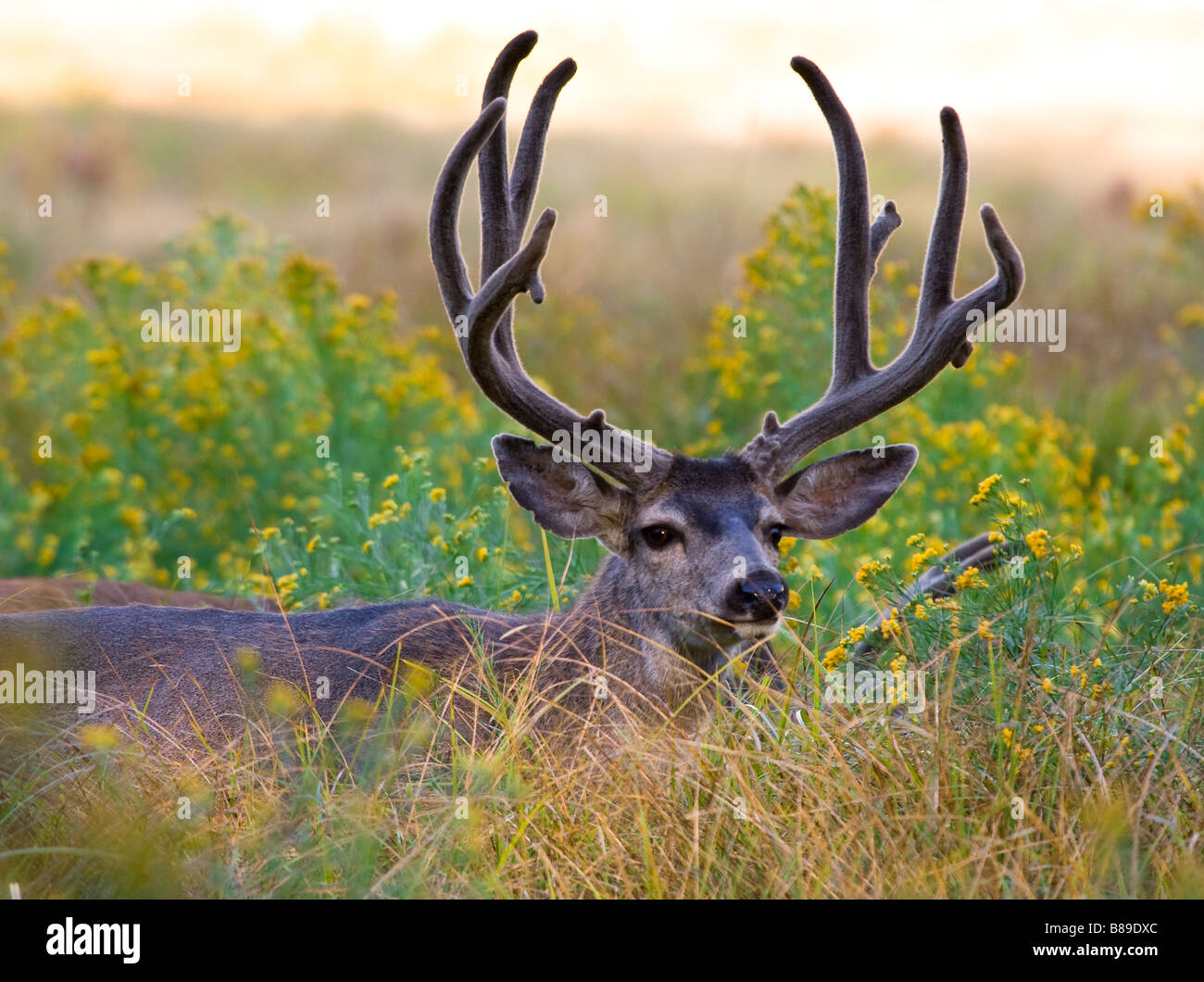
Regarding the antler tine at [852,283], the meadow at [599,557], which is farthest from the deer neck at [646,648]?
the antler tine at [852,283]

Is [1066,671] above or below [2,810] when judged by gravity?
above

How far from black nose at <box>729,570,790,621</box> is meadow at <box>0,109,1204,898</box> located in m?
0.20

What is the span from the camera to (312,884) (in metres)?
4.02

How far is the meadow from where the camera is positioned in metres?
4.07

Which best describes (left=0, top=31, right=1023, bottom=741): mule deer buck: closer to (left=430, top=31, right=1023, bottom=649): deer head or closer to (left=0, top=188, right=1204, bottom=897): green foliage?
(left=430, top=31, right=1023, bottom=649): deer head

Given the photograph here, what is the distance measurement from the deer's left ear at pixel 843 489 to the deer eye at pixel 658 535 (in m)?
0.60

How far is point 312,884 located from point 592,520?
202 centimetres

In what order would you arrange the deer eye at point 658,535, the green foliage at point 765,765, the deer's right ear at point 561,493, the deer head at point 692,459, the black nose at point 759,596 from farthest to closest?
1. the deer's right ear at point 561,493
2. the deer eye at point 658,535
3. the deer head at point 692,459
4. the black nose at point 759,596
5. the green foliage at point 765,765

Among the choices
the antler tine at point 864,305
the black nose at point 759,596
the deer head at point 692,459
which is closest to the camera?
the black nose at point 759,596

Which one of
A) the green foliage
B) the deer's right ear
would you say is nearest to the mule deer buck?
the deer's right ear

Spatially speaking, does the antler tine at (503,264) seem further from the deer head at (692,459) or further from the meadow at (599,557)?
the meadow at (599,557)

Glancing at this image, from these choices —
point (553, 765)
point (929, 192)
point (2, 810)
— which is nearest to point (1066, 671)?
point (553, 765)

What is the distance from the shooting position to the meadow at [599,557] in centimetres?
407
